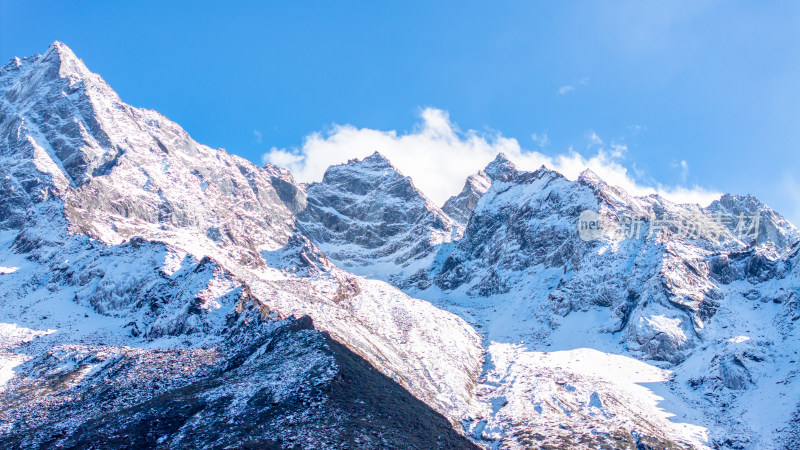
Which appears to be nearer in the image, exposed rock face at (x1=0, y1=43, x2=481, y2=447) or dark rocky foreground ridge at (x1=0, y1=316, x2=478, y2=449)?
dark rocky foreground ridge at (x1=0, y1=316, x2=478, y2=449)

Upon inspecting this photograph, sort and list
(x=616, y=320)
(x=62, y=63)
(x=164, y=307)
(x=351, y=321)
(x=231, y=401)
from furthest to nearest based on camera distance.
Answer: (x=62, y=63)
(x=616, y=320)
(x=351, y=321)
(x=164, y=307)
(x=231, y=401)

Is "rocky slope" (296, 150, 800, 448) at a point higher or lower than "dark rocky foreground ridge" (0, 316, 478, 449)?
higher

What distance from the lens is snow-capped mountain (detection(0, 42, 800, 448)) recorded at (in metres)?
54.0

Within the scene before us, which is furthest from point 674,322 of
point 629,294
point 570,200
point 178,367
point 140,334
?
point 140,334

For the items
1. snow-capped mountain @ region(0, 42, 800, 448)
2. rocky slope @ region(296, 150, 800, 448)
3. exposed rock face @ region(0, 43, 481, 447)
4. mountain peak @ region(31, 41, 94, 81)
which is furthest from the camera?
mountain peak @ region(31, 41, 94, 81)

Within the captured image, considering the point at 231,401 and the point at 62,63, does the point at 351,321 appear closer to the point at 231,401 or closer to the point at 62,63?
the point at 231,401

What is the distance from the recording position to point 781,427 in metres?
68.9

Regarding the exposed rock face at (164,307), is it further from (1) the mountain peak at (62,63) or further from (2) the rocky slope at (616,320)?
(2) the rocky slope at (616,320)

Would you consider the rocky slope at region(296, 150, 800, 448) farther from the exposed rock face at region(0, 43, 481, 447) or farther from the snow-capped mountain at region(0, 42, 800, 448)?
the exposed rock face at region(0, 43, 481, 447)

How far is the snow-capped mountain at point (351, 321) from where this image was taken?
177 feet

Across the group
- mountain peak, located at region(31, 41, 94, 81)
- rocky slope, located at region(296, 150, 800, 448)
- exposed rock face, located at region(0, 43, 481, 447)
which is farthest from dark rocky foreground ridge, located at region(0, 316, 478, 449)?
mountain peak, located at region(31, 41, 94, 81)

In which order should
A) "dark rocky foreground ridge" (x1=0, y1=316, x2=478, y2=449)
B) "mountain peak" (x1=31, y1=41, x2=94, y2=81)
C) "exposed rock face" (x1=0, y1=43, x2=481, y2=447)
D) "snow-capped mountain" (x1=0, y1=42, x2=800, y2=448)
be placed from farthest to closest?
"mountain peak" (x1=31, y1=41, x2=94, y2=81), "snow-capped mountain" (x1=0, y1=42, x2=800, y2=448), "exposed rock face" (x1=0, y1=43, x2=481, y2=447), "dark rocky foreground ridge" (x1=0, y1=316, x2=478, y2=449)

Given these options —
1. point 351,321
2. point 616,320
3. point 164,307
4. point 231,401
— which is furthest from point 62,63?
point 616,320

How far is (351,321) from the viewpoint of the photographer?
9600 centimetres
